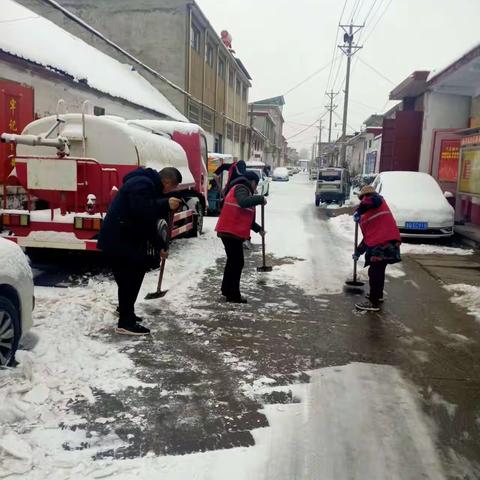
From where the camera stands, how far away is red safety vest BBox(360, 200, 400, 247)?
22.6 ft

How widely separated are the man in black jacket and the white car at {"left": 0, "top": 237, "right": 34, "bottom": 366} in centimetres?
91

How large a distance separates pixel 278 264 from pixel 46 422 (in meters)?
6.61

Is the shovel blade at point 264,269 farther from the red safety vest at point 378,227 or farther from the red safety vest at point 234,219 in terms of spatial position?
the red safety vest at point 378,227

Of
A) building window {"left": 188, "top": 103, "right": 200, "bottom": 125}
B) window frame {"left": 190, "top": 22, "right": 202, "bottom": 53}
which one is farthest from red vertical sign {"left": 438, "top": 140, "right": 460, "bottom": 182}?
window frame {"left": 190, "top": 22, "right": 202, "bottom": 53}

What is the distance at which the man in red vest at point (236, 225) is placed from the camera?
6797mm

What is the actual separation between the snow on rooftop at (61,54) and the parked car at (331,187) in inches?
308

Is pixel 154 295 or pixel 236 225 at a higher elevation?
pixel 236 225

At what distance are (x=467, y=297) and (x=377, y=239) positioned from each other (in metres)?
1.75

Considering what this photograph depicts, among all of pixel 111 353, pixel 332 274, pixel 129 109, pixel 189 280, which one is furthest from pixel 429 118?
pixel 111 353

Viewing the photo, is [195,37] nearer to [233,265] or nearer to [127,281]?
[233,265]

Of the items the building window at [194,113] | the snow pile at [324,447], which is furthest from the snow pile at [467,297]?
the building window at [194,113]

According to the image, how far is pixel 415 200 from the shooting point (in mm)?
13281

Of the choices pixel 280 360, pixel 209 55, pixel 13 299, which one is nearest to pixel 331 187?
pixel 209 55

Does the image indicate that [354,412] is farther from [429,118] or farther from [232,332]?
[429,118]
